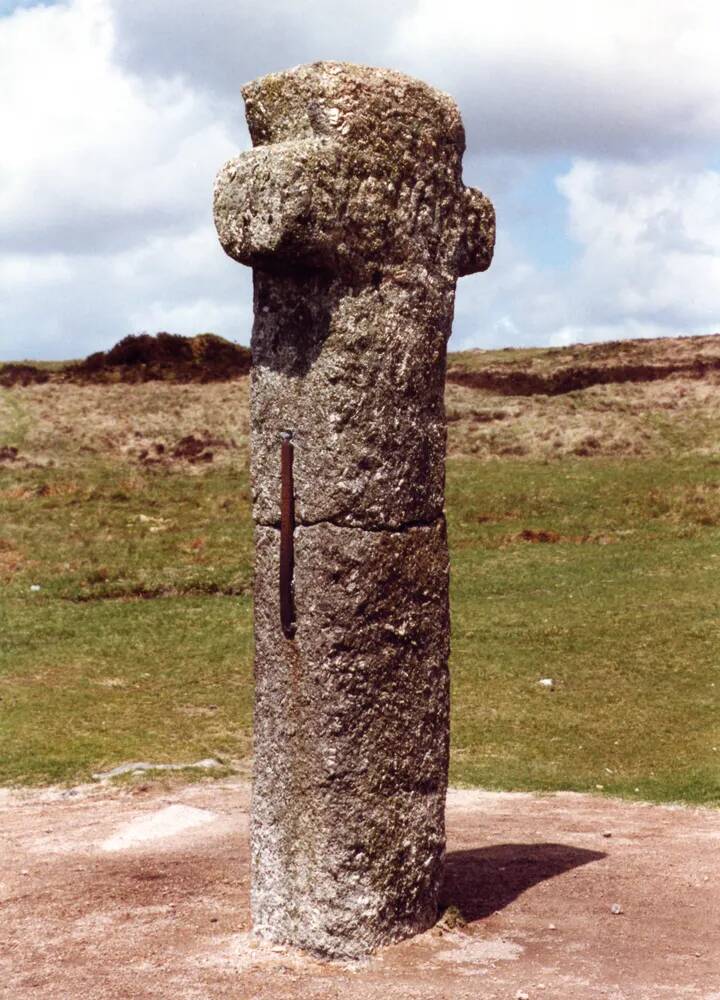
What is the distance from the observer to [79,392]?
51.2m

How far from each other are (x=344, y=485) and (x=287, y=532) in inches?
18.8

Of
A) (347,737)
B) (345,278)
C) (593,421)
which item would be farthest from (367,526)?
(593,421)

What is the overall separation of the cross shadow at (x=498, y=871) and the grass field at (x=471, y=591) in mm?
3519

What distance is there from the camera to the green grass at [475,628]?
16.4 meters

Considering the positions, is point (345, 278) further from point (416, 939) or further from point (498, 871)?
point (498, 871)

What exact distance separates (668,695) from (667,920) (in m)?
10.1

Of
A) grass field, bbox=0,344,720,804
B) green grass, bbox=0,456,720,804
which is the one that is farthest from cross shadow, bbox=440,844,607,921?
green grass, bbox=0,456,720,804

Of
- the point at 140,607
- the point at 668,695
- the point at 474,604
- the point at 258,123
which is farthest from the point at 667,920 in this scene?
the point at 140,607

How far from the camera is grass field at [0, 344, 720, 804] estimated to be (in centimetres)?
1672

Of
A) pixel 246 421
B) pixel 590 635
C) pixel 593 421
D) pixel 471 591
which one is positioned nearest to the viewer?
pixel 590 635

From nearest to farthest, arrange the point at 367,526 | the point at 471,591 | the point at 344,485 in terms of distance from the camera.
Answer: the point at 344,485, the point at 367,526, the point at 471,591

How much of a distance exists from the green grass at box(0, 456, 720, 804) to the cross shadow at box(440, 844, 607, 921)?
3636 millimetres

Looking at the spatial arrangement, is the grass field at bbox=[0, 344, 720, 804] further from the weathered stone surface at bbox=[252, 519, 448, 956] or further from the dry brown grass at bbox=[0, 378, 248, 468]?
the weathered stone surface at bbox=[252, 519, 448, 956]

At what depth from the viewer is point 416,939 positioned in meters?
8.51
